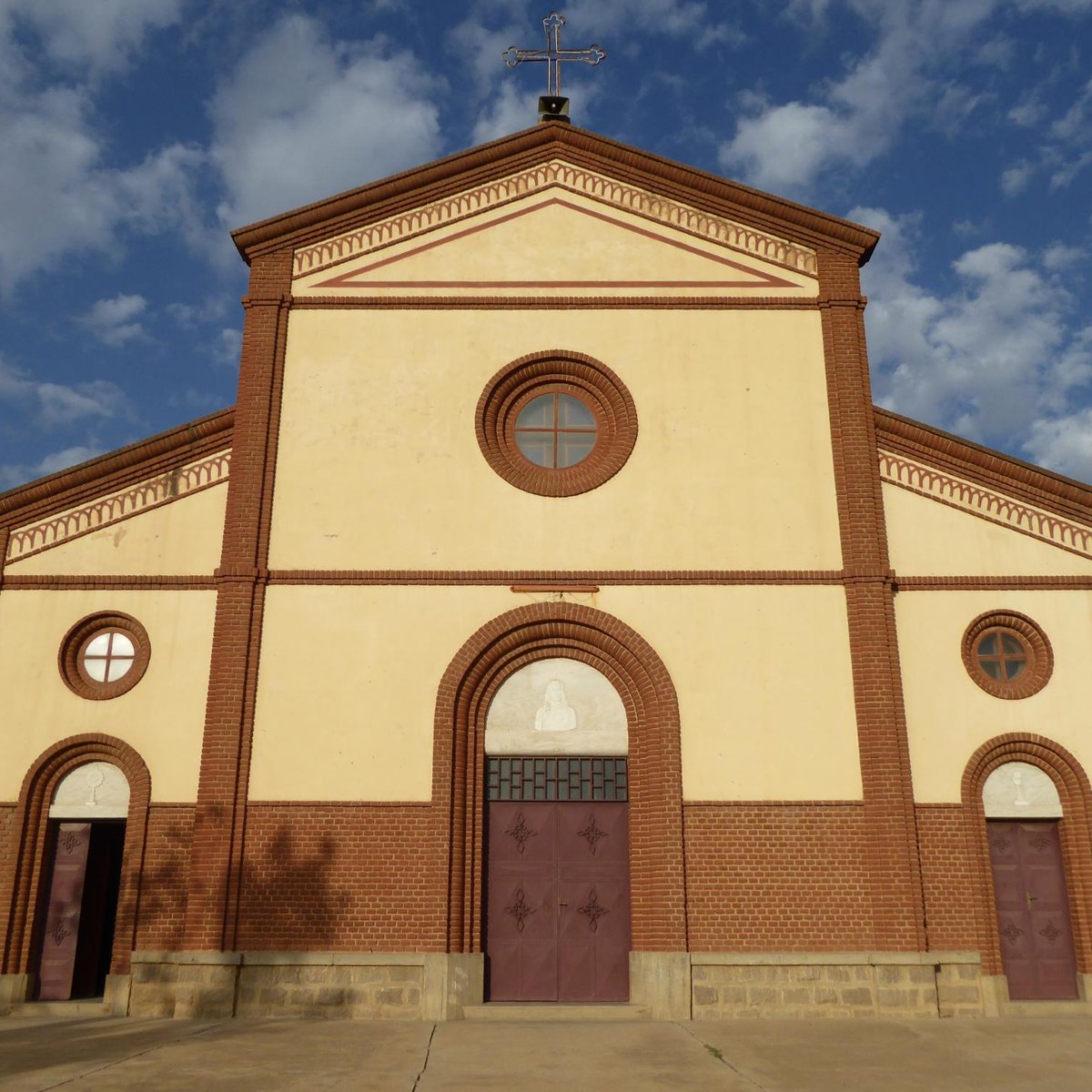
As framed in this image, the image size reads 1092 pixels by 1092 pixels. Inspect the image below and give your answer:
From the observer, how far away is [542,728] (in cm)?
1403

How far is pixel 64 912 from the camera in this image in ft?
44.8

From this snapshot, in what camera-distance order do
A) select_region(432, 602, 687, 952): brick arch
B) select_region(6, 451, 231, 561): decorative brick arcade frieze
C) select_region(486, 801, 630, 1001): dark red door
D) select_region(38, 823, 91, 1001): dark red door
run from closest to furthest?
select_region(432, 602, 687, 952): brick arch, select_region(486, 801, 630, 1001): dark red door, select_region(38, 823, 91, 1001): dark red door, select_region(6, 451, 231, 561): decorative brick arcade frieze

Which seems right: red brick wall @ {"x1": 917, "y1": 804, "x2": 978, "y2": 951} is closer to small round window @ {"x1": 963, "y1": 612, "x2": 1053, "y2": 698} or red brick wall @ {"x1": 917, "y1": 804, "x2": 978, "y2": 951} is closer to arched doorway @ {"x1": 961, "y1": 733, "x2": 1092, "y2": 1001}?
arched doorway @ {"x1": 961, "y1": 733, "x2": 1092, "y2": 1001}

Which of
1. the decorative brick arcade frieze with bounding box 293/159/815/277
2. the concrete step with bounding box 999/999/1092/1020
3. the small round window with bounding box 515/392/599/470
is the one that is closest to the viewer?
the concrete step with bounding box 999/999/1092/1020

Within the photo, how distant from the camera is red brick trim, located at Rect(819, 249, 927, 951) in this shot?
1300 centimetres

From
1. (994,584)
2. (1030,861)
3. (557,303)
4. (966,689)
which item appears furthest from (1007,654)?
(557,303)

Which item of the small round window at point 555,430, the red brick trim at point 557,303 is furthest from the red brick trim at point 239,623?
the small round window at point 555,430

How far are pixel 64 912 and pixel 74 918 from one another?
176 millimetres

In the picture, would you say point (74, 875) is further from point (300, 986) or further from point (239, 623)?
point (239, 623)

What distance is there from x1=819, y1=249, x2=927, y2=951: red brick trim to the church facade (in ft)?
0.16

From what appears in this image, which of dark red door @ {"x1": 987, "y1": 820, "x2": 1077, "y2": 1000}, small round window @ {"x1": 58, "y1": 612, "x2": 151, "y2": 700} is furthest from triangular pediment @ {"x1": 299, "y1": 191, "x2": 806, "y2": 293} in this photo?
dark red door @ {"x1": 987, "y1": 820, "x2": 1077, "y2": 1000}

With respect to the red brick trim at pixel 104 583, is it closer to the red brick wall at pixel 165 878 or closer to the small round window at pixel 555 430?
the red brick wall at pixel 165 878

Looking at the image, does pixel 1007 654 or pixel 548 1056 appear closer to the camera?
pixel 548 1056

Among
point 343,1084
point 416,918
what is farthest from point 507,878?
point 343,1084
